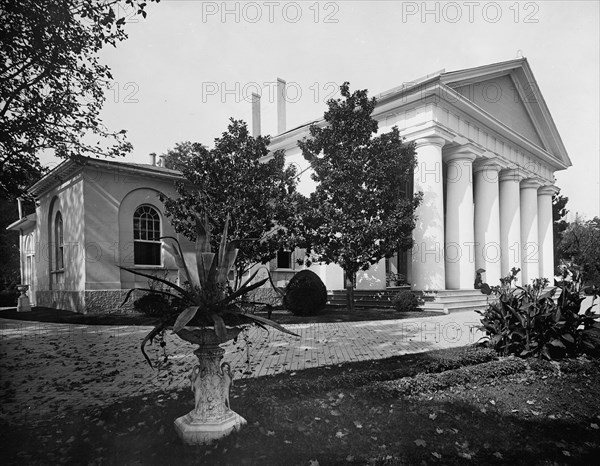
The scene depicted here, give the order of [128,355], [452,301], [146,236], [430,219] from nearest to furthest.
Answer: [128,355] < [452,301] < [430,219] < [146,236]

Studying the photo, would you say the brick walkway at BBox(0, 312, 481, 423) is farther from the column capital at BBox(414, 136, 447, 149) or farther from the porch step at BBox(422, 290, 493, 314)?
the column capital at BBox(414, 136, 447, 149)

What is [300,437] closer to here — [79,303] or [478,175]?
[79,303]

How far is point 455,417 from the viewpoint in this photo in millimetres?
4551

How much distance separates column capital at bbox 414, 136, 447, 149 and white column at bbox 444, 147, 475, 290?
7.98 ft

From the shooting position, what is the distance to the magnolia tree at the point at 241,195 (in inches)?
590

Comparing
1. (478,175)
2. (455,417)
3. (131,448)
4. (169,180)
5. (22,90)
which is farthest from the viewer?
(478,175)

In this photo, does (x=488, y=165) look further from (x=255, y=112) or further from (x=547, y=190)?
(x=255, y=112)

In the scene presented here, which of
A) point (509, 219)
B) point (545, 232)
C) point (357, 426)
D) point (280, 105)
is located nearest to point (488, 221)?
point (509, 219)

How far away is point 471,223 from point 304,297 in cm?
1009

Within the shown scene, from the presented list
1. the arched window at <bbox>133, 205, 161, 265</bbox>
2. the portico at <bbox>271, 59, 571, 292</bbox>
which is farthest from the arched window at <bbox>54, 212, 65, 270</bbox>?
the portico at <bbox>271, 59, 571, 292</bbox>

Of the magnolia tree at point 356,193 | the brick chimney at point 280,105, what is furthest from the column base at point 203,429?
the brick chimney at point 280,105

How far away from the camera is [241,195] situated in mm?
15195

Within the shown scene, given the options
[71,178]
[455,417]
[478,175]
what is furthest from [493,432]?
[478,175]

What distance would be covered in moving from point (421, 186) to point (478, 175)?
679 cm
